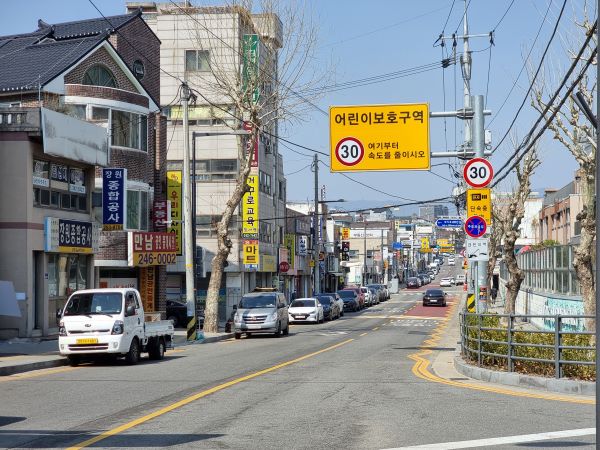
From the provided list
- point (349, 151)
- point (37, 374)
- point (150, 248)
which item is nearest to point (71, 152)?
point (150, 248)

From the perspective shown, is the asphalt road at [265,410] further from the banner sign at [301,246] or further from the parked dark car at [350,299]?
the banner sign at [301,246]

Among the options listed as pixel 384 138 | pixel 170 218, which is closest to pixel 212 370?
pixel 384 138

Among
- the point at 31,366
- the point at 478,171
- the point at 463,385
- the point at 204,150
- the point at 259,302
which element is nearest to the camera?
the point at 463,385

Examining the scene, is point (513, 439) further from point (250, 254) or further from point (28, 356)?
point (250, 254)

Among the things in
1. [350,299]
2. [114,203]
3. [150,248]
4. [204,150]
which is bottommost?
[350,299]

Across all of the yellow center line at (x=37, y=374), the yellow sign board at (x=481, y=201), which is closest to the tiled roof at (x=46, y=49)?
the yellow center line at (x=37, y=374)

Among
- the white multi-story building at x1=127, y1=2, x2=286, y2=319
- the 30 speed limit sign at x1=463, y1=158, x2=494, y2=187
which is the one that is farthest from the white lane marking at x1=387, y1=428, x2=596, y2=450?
the white multi-story building at x1=127, y1=2, x2=286, y2=319

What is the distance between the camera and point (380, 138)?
936 inches

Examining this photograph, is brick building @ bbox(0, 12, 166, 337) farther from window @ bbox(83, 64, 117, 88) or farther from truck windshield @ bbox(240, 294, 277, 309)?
truck windshield @ bbox(240, 294, 277, 309)

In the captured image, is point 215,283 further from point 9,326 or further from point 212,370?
point 212,370

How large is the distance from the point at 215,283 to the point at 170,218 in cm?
441

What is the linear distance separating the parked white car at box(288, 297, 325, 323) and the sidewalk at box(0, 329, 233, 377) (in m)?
19.4

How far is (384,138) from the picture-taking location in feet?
78.0

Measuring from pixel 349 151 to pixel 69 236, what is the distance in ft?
39.6
